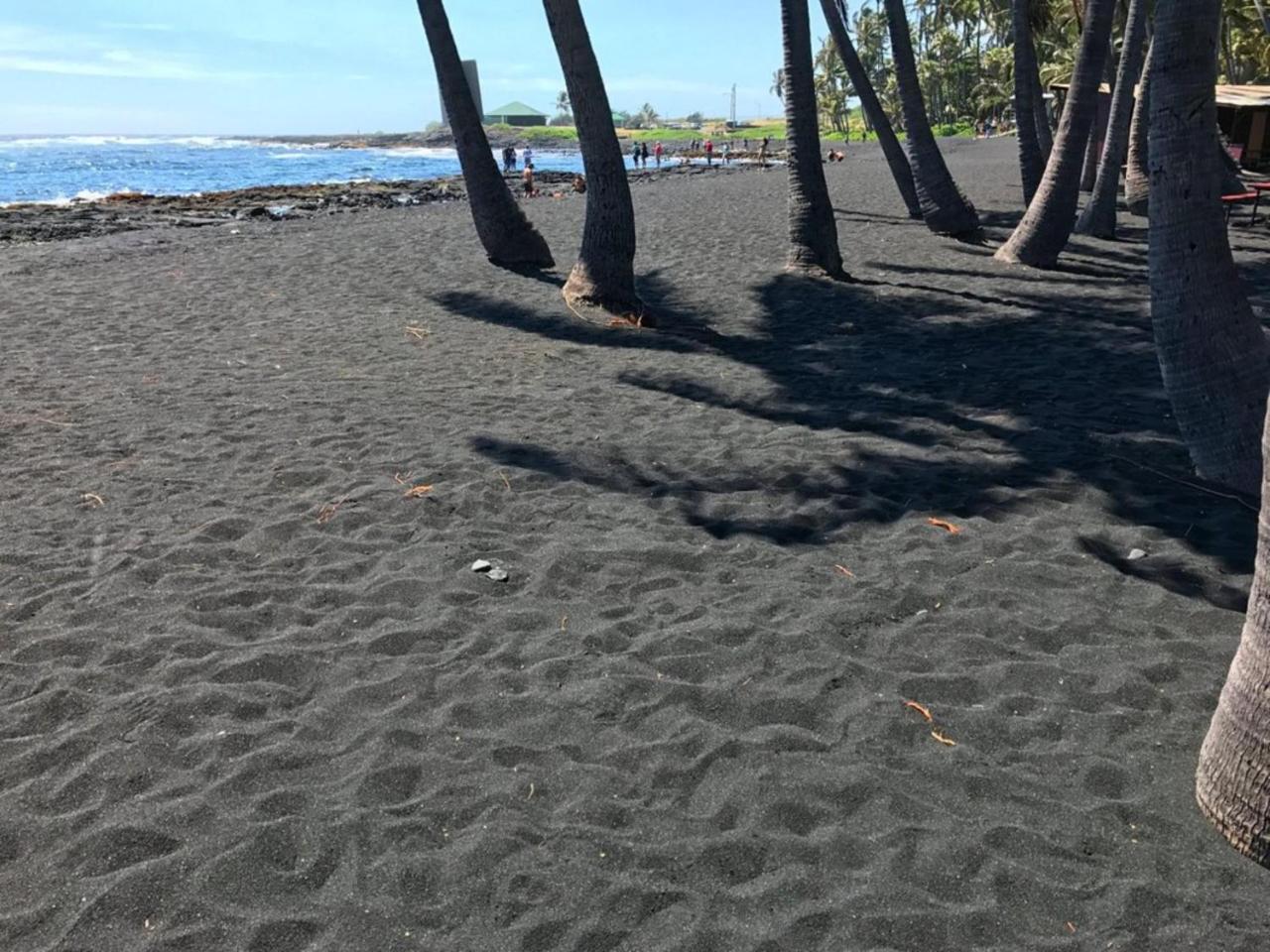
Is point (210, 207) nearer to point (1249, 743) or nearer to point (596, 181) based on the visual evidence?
point (596, 181)

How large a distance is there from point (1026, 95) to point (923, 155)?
1786 mm

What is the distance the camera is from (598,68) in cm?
1012

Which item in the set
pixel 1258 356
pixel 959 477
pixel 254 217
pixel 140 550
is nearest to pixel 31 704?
pixel 140 550

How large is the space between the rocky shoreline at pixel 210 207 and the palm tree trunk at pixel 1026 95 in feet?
54.2

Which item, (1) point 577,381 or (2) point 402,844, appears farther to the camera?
(1) point 577,381

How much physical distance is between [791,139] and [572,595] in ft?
30.2

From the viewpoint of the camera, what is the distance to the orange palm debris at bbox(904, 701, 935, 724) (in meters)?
3.60

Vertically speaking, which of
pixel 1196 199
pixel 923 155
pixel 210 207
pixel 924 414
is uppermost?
pixel 923 155

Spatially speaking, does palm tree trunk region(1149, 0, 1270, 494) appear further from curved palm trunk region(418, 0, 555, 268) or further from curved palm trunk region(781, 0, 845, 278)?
curved palm trunk region(418, 0, 555, 268)

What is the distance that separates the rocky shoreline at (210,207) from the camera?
69.7 ft

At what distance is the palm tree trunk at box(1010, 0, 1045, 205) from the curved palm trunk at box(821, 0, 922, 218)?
2.30m

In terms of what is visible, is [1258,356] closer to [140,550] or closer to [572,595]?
[572,595]

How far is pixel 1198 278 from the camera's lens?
16.8 feet

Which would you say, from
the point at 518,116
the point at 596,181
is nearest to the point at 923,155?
the point at 596,181
